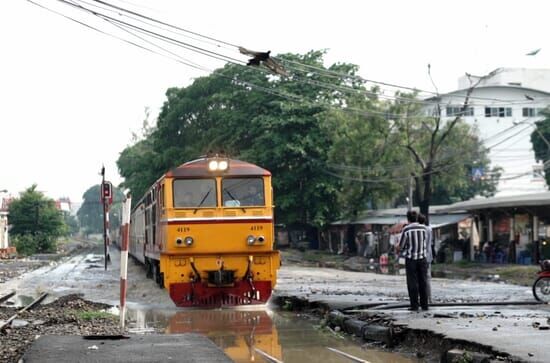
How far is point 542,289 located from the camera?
1608 centimetres

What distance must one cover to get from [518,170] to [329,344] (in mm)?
68046

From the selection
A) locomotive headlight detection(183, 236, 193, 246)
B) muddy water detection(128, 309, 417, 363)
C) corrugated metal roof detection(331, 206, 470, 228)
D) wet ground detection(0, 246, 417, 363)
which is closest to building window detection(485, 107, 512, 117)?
corrugated metal roof detection(331, 206, 470, 228)

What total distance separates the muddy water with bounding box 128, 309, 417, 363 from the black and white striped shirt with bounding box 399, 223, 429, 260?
73.3 inches

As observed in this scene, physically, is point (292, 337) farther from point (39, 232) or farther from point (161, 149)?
point (39, 232)

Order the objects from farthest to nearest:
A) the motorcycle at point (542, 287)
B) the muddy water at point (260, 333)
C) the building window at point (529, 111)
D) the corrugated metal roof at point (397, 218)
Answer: the building window at point (529, 111) → the corrugated metal roof at point (397, 218) → the motorcycle at point (542, 287) → the muddy water at point (260, 333)

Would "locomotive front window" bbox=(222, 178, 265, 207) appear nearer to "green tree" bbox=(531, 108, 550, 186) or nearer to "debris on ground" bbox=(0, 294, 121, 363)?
"debris on ground" bbox=(0, 294, 121, 363)

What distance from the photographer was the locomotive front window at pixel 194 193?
16.8 metres

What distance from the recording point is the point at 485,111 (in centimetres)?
7762

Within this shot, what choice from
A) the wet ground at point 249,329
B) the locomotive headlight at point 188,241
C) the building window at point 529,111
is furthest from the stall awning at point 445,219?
the building window at point 529,111

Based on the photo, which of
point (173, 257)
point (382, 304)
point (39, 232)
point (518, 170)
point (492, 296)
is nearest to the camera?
point (382, 304)

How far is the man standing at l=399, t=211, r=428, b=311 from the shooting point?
1317cm

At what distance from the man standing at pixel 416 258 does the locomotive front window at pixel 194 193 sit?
4800mm

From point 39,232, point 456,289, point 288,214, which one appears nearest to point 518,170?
point 288,214

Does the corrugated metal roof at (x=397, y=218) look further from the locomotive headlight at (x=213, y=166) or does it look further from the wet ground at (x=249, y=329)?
the locomotive headlight at (x=213, y=166)
